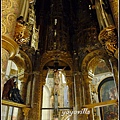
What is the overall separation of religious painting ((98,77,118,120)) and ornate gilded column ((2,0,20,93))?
9727 millimetres

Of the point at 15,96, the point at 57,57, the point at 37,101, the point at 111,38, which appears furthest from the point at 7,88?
the point at 111,38

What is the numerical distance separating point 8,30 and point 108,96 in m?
10.9

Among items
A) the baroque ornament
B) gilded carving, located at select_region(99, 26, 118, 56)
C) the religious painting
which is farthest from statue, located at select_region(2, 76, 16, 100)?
the religious painting

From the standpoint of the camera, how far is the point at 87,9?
10.5 meters

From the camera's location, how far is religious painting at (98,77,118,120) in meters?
12.4

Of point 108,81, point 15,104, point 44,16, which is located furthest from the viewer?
point 108,81

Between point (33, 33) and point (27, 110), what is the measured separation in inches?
155

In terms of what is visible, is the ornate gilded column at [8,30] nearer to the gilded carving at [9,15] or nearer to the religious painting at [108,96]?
the gilded carving at [9,15]

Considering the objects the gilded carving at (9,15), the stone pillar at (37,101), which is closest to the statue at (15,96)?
the stone pillar at (37,101)

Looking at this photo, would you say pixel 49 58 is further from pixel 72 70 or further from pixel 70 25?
pixel 70 25

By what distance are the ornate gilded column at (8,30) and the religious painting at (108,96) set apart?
9727 mm

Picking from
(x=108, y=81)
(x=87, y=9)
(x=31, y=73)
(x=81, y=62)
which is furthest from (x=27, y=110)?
(x=108, y=81)

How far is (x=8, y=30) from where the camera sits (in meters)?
3.89

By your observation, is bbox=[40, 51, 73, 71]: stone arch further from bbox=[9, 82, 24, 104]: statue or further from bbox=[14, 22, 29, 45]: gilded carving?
bbox=[14, 22, 29, 45]: gilded carving
